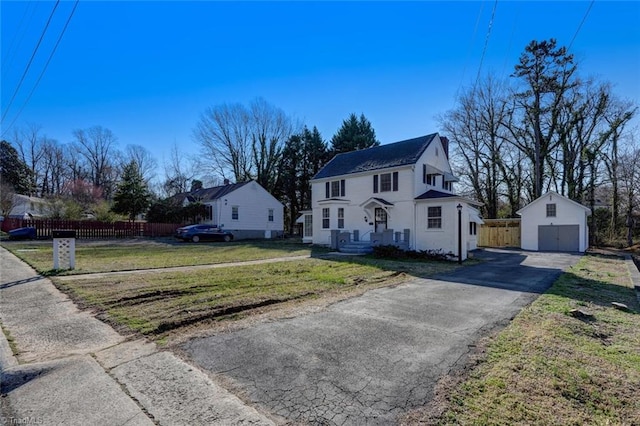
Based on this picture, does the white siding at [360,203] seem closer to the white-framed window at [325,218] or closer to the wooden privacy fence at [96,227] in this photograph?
Answer: the white-framed window at [325,218]

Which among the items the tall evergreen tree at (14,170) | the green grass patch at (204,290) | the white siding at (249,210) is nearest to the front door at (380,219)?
the green grass patch at (204,290)

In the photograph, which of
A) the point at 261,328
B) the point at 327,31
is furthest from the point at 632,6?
the point at 261,328

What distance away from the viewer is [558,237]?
890 inches

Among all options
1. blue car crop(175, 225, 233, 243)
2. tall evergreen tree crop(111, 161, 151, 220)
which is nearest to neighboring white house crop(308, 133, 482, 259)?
blue car crop(175, 225, 233, 243)

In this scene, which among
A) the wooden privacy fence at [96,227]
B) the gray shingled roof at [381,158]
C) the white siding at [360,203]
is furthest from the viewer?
the wooden privacy fence at [96,227]

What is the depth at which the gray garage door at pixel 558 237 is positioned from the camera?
21973 mm

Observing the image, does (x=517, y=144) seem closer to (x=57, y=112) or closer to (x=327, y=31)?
(x=327, y=31)

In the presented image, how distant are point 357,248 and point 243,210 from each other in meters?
15.3

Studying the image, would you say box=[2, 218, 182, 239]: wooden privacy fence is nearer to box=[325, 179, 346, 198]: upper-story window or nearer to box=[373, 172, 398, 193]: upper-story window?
box=[325, 179, 346, 198]: upper-story window

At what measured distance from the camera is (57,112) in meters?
18.3

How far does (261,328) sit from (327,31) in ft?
31.1

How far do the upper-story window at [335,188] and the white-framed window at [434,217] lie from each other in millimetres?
6441

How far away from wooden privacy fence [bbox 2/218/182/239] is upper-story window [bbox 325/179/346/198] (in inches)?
606

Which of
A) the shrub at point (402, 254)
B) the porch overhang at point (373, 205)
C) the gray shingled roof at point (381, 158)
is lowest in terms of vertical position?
the shrub at point (402, 254)
